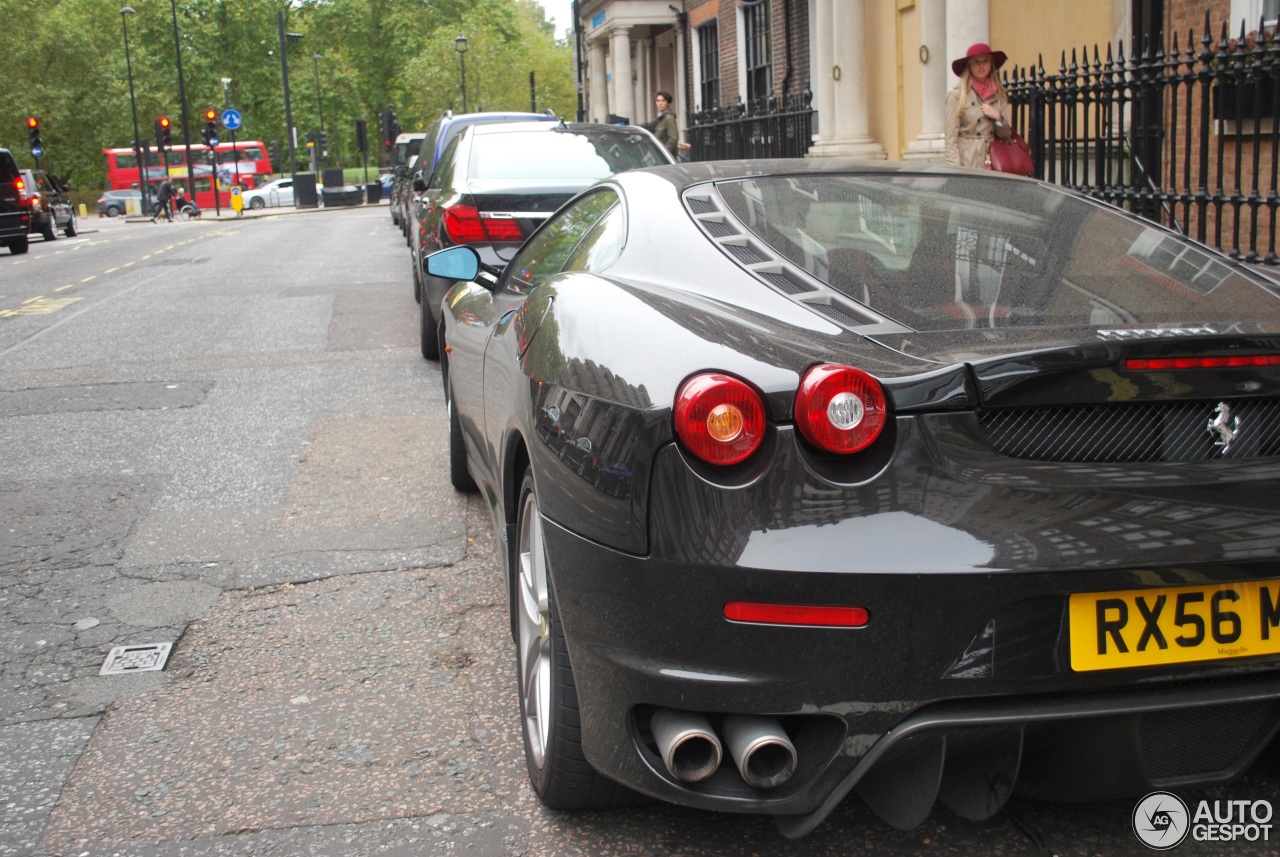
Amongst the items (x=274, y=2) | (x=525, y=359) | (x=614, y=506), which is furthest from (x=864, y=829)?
(x=274, y=2)

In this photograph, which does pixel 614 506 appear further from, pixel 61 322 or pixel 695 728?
pixel 61 322

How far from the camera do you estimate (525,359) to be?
3.15m

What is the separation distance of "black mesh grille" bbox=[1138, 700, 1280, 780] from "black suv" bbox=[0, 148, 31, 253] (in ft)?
91.3

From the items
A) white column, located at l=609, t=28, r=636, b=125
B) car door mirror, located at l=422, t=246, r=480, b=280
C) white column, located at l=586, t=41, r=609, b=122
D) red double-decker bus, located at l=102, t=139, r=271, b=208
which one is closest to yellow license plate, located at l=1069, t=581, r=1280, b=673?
car door mirror, located at l=422, t=246, r=480, b=280

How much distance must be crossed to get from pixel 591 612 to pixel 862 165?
5.90 ft

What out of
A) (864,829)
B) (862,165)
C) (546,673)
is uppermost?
(862,165)

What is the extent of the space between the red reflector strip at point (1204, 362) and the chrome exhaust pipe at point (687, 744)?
97 cm

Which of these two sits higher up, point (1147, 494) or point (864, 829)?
point (1147, 494)

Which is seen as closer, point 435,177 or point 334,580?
point 334,580

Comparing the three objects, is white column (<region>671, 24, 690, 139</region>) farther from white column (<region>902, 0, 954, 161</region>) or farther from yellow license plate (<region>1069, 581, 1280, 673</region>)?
yellow license plate (<region>1069, 581, 1280, 673</region>)

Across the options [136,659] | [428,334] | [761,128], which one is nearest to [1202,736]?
[136,659]

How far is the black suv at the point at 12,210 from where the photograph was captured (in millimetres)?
26547

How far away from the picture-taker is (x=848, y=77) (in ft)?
58.0

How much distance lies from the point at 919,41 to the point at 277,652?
45.4 feet
